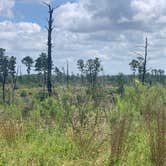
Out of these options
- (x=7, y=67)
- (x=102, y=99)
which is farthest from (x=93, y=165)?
(x=7, y=67)

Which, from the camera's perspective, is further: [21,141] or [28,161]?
[21,141]

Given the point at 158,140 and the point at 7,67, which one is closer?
the point at 158,140

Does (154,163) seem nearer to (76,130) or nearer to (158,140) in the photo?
(158,140)

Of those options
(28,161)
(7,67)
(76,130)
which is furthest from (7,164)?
(7,67)

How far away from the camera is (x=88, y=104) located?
1097 cm

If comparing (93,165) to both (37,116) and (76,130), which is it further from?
(37,116)

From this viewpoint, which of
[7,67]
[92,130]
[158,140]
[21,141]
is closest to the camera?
[158,140]

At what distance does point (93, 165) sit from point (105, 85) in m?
2.78

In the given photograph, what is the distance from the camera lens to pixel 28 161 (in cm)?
816

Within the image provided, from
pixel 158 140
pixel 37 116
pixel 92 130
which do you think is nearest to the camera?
pixel 158 140

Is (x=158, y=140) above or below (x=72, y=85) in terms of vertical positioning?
below

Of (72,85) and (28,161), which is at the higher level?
(72,85)

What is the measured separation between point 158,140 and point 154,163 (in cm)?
45

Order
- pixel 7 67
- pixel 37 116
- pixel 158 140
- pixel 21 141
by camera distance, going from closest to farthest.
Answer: pixel 158 140 < pixel 21 141 < pixel 37 116 < pixel 7 67
